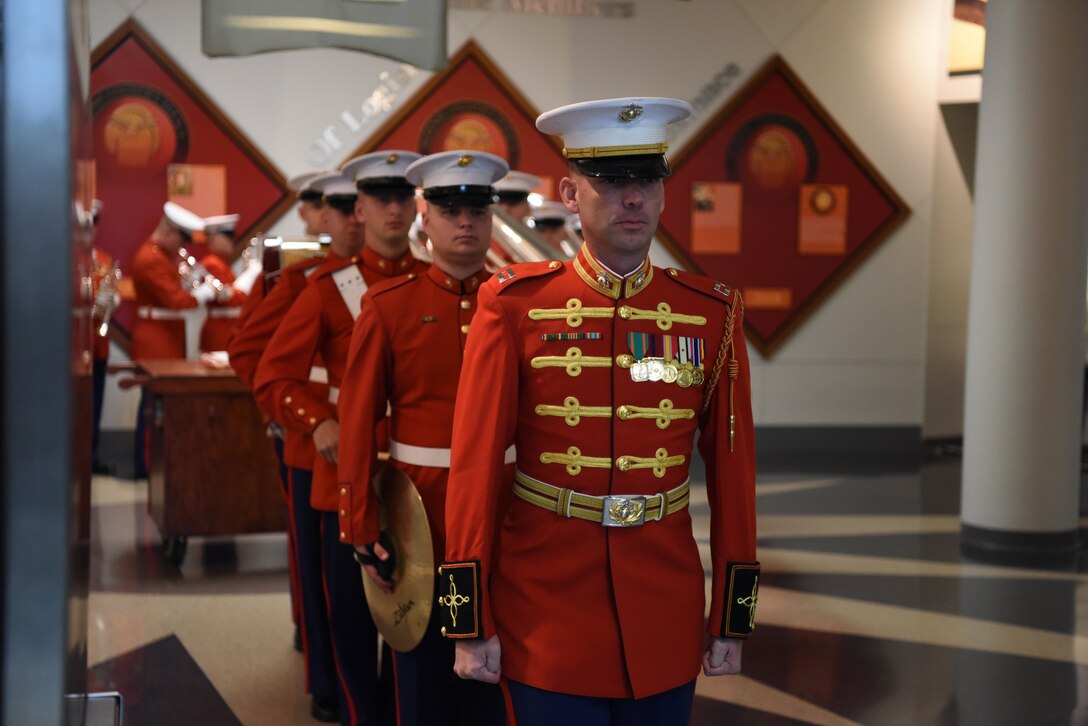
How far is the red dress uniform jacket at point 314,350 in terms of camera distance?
3.57m

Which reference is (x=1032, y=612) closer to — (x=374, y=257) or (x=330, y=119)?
(x=374, y=257)

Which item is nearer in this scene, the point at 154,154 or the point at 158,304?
the point at 158,304

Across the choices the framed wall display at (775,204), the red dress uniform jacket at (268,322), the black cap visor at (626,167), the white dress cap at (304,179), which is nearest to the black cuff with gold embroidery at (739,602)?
the black cap visor at (626,167)

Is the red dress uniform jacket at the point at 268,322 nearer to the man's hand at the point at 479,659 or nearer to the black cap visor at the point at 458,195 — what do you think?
the black cap visor at the point at 458,195

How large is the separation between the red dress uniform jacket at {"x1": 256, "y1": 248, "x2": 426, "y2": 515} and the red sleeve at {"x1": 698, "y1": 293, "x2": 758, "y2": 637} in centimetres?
167

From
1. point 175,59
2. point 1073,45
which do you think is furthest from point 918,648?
point 175,59

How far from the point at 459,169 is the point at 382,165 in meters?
0.67

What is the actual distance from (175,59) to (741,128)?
4.51 meters

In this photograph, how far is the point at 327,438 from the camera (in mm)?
3395

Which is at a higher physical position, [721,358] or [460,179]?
[460,179]

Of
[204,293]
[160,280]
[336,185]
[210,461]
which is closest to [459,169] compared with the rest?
[336,185]

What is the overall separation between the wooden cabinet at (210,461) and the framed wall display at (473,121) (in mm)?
3812

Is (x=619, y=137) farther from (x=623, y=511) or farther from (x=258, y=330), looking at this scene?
(x=258, y=330)

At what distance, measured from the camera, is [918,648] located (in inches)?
185
